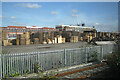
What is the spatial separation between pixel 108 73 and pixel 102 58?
2909mm

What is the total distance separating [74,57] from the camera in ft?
23.4

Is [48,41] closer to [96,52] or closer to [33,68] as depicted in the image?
[96,52]

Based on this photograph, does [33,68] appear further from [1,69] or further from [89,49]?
[89,49]

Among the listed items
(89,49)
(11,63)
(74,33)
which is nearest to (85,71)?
(89,49)

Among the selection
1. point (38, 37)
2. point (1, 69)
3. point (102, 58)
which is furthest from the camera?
point (38, 37)

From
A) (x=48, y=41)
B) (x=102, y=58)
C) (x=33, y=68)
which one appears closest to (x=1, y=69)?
(x=33, y=68)

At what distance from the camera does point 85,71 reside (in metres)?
6.13

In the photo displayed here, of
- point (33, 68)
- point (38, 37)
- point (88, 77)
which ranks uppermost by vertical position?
point (38, 37)

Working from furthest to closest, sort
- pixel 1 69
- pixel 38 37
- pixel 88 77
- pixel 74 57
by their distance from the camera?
1. pixel 38 37
2. pixel 74 57
3. pixel 88 77
4. pixel 1 69

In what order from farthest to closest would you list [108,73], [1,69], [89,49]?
[89,49] → [108,73] → [1,69]

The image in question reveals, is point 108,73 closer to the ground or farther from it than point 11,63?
closer to the ground

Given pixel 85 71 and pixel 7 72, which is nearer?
pixel 7 72

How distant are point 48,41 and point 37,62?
51.0 feet

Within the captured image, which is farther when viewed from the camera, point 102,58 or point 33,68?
point 102,58
